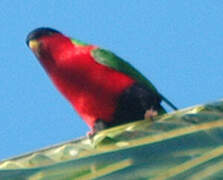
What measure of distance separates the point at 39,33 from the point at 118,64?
0.64 m

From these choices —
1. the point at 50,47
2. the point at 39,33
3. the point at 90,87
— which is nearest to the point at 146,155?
the point at 90,87

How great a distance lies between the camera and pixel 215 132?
1.16 m

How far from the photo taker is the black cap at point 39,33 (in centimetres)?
411

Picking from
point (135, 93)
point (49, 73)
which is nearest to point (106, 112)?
point (135, 93)

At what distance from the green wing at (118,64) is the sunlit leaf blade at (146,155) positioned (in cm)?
245

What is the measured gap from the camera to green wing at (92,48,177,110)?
12.3ft

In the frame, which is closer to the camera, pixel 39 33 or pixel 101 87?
pixel 101 87

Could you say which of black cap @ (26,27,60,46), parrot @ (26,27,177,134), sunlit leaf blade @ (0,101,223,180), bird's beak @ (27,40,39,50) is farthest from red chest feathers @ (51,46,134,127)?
sunlit leaf blade @ (0,101,223,180)

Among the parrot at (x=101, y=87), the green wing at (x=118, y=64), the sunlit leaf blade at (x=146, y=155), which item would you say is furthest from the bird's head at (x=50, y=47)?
the sunlit leaf blade at (x=146, y=155)

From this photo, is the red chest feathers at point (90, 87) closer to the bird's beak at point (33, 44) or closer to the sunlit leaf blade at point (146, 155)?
the bird's beak at point (33, 44)

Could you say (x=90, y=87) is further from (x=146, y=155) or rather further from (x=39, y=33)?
(x=146, y=155)

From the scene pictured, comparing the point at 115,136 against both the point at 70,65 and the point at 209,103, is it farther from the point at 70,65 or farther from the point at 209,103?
the point at 70,65

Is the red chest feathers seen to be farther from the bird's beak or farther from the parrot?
the bird's beak

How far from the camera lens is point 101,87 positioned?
358 centimetres
